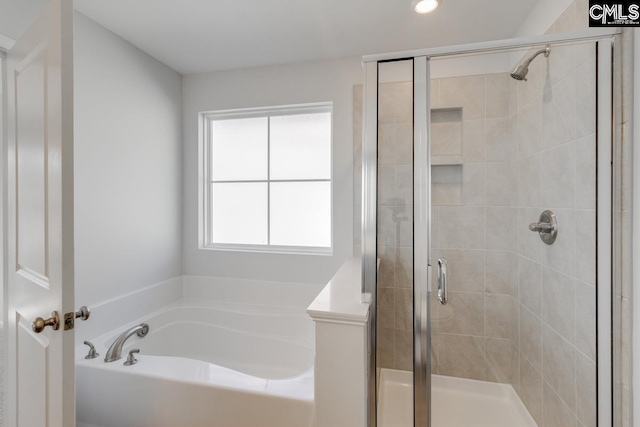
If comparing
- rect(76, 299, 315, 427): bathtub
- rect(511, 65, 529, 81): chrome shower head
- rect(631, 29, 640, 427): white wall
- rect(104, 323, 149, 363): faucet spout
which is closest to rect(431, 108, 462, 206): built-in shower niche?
rect(511, 65, 529, 81): chrome shower head

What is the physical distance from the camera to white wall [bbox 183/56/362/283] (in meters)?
2.33

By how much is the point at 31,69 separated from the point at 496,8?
227 centimetres

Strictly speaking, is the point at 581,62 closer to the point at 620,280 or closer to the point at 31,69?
the point at 620,280

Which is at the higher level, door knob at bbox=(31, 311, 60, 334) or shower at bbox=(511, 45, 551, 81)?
shower at bbox=(511, 45, 551, 81)

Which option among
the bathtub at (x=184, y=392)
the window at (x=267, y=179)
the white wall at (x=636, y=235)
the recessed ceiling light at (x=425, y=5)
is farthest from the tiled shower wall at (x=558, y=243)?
the window at (x=267, y=179)

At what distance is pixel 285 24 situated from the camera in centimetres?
191

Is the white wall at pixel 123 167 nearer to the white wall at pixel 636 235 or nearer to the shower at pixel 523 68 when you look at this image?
the shower at pixel 523 68

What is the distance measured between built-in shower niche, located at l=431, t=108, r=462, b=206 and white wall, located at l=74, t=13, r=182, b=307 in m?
2.00

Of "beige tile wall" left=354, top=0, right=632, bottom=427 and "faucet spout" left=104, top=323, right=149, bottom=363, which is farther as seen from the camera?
"faucet spout" left=104, top=323, right=149, bottom=363

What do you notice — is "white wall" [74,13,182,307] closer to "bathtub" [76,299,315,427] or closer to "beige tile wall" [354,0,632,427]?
"bathtub" [76,299,315,427]

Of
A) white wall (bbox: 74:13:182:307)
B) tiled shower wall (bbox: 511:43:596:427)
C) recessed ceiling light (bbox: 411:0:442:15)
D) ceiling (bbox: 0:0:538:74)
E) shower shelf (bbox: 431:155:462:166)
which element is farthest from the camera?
white wall (bbox: 74:13:182:307)

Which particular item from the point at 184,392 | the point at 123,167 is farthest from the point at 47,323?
the point at 123,167

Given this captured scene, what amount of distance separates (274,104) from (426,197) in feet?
5.42

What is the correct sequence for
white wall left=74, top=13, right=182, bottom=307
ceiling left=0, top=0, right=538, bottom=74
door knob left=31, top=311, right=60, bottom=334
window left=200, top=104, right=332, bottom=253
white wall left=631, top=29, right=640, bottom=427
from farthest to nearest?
Answer: window left=200, top=104, right=332, bottom=253 < white wall left=74, top=13, right=182, bottom=307 < ceiling left=0, top=0, right=538, bottom=74 < white wall left=631, top=29, right=640, bottom=427 < door knob left=31, top=311, right=60, bottom=334
